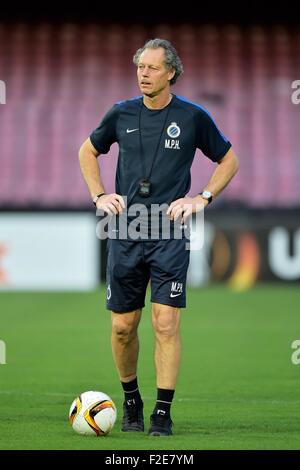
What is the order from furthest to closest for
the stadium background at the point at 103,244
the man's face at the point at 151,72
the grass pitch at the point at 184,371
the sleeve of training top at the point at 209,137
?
1. the stadium background at the point at 103,244
2. the sleeve of training top at the point at 209,137
3. the man's face at the point at 151,72
4. the grass pitch at the point at 184,371

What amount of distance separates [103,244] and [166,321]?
1022 cm

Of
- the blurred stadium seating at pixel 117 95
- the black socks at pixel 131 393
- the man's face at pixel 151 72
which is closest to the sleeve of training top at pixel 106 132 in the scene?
the man's face at pixel 151 72

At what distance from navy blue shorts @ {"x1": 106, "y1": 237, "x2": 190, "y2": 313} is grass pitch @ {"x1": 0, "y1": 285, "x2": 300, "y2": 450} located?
78cm

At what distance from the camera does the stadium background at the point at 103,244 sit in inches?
322

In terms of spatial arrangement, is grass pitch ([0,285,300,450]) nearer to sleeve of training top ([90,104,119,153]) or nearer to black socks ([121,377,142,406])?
black socks ([121,377,142,406])

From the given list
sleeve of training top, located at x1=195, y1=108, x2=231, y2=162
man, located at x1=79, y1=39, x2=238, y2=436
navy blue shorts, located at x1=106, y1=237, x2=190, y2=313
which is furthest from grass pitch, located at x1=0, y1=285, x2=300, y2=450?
sleeve of training top, located at x1=195, y1=108, x2=231, y2=162

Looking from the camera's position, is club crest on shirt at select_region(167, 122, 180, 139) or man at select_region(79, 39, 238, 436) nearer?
man at select_region(79, 39, 238, 436)

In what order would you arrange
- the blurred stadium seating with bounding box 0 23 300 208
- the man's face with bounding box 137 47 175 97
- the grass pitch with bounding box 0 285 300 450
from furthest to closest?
1. the blurred stadium seating with bounding box 0 23 300 208
2. the man's face with bounding box 137 47 175 97
3. the grass pitch with bounding box 0 285 300 450

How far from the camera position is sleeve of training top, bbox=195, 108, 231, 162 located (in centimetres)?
660

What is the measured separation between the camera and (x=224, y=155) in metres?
6.72

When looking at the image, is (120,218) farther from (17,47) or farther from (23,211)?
(17,47)

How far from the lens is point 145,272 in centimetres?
655

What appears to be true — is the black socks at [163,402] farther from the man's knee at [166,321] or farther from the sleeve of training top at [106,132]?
the sleeve of training top at [106,132]

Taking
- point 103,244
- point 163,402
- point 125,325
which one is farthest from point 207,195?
point 103,244
